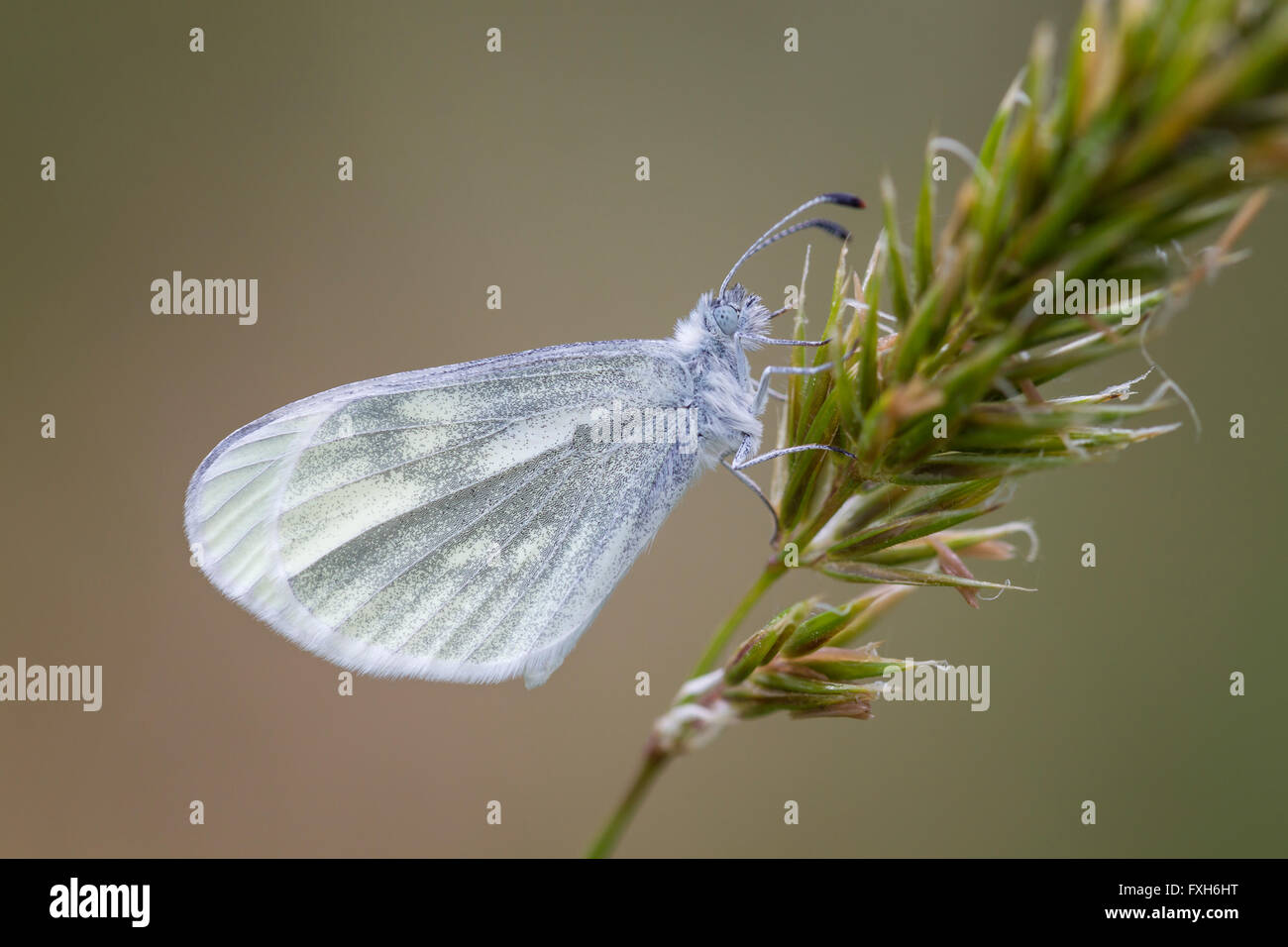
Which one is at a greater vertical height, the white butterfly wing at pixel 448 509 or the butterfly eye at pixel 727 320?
the butterfly eye at pixel 727 320

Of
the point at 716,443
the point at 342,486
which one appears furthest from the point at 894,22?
the point at 342,486

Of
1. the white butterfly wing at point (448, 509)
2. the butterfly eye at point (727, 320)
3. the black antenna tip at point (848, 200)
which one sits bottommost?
the white butterfly wing at point (448, 509)

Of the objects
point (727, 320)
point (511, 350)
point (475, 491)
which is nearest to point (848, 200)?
point (727, 320)

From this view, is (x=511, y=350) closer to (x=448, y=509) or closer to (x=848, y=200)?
(x=448, y=509)

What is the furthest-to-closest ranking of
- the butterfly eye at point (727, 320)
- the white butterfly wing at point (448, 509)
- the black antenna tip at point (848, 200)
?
the butterfly eye at point (727, 320) → the white butterfly wing at point (448, 509) → the black antenna tip at point (848, 200)

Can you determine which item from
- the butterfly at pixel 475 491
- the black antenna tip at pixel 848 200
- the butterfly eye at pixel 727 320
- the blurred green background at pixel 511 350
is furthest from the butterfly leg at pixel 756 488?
the blurred green background at pixel 511 350

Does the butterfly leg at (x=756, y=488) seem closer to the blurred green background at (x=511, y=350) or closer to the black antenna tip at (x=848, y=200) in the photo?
the black antenna tip at (x=848, y=200)
